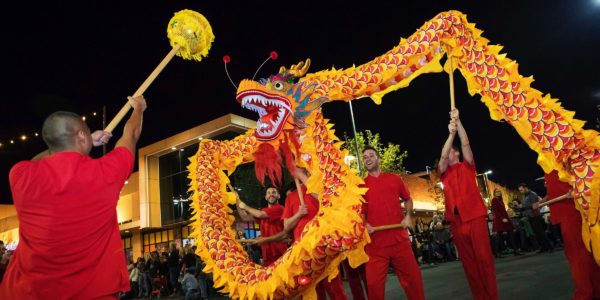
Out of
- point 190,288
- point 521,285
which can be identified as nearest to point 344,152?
point 521,285

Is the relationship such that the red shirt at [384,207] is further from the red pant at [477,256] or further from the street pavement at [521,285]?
the street pavement at [521,285]

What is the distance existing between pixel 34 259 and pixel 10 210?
3525 centimetres

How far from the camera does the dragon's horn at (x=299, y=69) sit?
4.18m

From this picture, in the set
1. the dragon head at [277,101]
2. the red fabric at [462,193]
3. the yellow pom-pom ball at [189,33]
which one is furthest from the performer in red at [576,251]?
the yellow pom-pom ball at [189,33]

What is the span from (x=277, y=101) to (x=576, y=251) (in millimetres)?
3248

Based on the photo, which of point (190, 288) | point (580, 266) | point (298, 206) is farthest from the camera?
point (190, 288)

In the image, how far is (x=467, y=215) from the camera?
13.9 feet

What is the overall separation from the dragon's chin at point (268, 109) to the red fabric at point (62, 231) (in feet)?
5.88

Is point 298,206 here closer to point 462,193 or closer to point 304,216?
point 304,216

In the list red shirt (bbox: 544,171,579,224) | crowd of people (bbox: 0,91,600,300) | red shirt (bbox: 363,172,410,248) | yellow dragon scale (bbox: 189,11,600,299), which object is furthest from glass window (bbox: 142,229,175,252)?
red shirt (bbox: 544,171,579,224)

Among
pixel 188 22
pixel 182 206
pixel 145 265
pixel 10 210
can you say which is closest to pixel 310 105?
pixel 188 22

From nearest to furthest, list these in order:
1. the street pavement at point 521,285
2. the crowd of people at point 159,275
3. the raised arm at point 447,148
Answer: the raised arm at point 447,148 < the street pavement at point 521,285 < the crowd of people at point 159,275

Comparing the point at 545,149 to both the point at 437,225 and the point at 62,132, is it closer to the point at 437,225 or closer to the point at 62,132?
the point at 62,132

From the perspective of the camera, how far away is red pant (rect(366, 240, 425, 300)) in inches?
151
